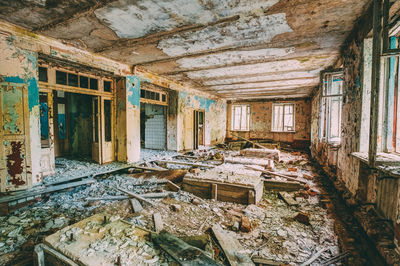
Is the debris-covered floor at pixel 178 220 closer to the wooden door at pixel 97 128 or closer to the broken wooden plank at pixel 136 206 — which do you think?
the broken wooden plank at pixel 136 206

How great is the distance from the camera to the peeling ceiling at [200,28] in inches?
102

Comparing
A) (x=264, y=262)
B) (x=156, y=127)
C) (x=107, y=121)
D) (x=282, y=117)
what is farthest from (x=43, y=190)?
(x=282, y=117)

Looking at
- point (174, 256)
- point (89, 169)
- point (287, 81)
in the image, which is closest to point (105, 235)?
point (174, 256)

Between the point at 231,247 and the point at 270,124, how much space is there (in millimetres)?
10776

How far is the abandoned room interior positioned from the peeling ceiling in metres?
0.03

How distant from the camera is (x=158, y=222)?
9.05 ft

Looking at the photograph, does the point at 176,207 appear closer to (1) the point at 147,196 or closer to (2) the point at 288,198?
(1) the point at 147,196

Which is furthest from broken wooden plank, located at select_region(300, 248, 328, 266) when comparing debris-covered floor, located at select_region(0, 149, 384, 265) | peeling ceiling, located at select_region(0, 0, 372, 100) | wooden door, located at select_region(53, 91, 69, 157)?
wooden door, located at select_region(53, 91, 69, 157)

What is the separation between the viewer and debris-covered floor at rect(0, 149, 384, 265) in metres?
1.90

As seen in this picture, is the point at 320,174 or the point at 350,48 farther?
the point at 320,174

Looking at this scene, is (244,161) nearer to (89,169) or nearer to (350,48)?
(350,48)

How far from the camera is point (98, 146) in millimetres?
5324

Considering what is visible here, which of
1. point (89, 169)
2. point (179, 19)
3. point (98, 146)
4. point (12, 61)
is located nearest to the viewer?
point (179, 19)

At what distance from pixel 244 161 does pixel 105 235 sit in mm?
5071
